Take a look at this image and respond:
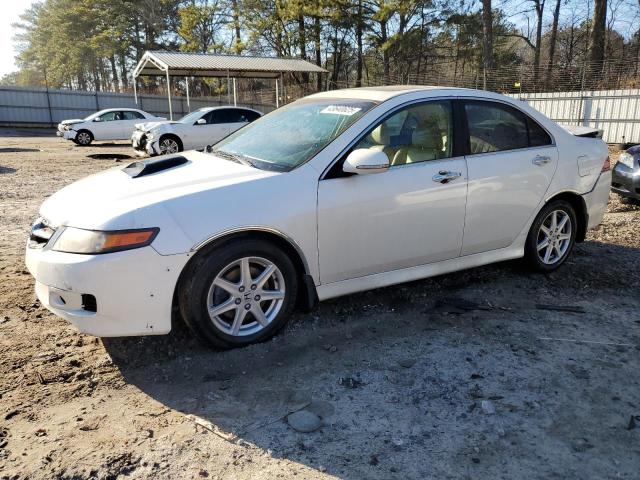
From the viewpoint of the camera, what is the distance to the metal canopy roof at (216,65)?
885 inches

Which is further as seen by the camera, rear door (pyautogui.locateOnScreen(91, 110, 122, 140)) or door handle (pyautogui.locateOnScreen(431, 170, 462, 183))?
rear door (pyautogui.locateOnScreen(91, 110, 122, 140))

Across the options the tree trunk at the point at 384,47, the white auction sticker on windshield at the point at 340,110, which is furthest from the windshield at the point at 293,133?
the tree trunk at the point at 384,47

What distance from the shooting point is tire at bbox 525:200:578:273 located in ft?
15.3

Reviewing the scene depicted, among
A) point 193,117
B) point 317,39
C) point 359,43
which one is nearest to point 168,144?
point 193,117

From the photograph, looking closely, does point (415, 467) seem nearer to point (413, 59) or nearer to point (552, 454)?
point (552, 454)

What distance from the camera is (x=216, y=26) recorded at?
38.9 metres

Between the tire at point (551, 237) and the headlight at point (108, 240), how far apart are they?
11.0 feet

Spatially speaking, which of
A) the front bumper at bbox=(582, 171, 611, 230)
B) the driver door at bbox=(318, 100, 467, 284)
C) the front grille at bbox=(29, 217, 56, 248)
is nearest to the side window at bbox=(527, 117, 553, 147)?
the front bumper at bbox=(582, 171, 611, 230)

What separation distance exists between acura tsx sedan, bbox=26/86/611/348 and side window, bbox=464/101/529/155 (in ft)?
0.04

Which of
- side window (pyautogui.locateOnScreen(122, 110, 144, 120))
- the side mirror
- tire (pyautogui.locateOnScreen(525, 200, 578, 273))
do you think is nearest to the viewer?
the side mirror

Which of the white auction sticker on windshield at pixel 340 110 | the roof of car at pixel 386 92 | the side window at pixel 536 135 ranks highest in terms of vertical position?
the roof of car at pixel 386 92

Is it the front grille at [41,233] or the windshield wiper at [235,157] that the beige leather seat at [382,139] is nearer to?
the windshield wiper at [235,157]

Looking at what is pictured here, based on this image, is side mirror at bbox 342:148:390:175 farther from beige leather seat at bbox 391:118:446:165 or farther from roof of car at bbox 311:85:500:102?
roof of car at bbox 311:85:500:102

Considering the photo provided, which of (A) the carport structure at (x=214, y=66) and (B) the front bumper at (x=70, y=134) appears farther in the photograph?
(A) the carport structure at (x=214, y=66)
